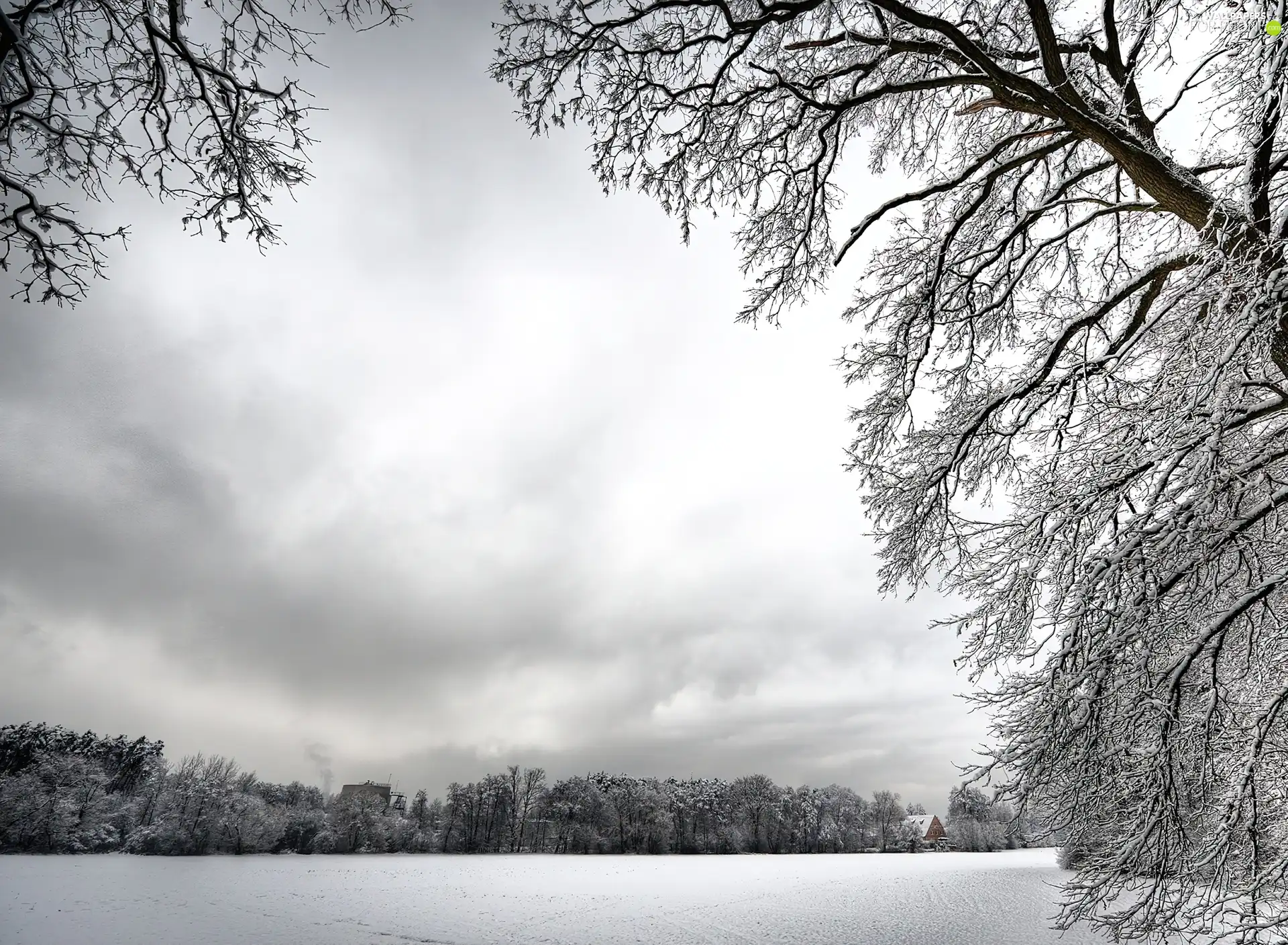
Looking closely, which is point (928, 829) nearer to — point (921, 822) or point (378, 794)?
point (921, 822)

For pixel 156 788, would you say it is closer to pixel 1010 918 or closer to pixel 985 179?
pixel 1010 918

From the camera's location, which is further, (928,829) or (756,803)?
(928,829)

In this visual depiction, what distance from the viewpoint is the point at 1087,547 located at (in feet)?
12.7

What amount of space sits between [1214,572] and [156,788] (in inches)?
2339

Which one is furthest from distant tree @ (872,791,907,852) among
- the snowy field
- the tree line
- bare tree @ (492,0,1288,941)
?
bare tree @ (492,0,1288,941)

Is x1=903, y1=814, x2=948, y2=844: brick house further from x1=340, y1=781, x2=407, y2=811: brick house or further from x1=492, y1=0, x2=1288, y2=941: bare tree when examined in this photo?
x1=492, y1=0, x2=1288, y2=941: bare tree

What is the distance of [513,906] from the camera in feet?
63.4

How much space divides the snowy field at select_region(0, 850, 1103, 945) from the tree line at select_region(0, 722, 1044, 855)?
10.5ft

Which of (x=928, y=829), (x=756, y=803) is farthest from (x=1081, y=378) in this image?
(x=928, y=829)

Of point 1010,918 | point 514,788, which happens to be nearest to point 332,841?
point 514,788

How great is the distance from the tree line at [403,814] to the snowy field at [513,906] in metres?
3.22

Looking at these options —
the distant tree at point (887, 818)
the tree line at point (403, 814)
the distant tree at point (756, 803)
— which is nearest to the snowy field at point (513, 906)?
the tree line at point (403, 814)

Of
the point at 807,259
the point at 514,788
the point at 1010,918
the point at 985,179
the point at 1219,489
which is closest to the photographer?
the point at 1219,489

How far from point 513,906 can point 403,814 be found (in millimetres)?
56162
